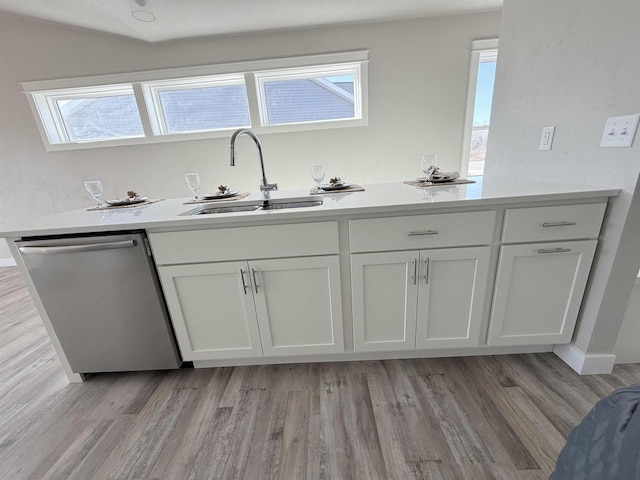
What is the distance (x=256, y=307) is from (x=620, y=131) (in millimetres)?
1809

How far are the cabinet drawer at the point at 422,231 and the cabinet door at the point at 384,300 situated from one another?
0.17 feet

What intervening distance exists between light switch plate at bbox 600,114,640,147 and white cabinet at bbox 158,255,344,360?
1.30m

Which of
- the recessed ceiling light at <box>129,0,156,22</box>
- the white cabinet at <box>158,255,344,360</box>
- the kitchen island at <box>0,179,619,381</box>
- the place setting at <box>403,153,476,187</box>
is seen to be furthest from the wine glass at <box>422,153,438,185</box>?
the recessed ceiling light at <box>129,0,156,22</box>

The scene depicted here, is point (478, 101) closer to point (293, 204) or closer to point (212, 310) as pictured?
point (293, 204)

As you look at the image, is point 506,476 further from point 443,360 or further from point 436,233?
point 436,233

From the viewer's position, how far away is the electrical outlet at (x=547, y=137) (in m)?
1.45

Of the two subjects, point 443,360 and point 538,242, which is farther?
point 443,360

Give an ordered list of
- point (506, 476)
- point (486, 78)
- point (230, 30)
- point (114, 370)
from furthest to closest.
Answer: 1. point (486, 78)
2. point (230, 30)
3. point (114, 370)
4. point (506, 476)

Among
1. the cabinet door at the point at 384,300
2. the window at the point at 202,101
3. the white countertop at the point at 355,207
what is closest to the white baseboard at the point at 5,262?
the window at the point at 202,101

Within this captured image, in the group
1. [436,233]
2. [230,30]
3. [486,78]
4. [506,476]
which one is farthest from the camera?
[486,78]

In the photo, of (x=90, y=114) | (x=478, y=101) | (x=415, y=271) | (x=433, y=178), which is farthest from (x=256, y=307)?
(x=90, y=114)

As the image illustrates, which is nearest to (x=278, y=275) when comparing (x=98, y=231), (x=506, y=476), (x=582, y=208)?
(x=98, y=231)

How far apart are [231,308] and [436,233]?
1095 mm

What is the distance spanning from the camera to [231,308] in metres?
1.43
